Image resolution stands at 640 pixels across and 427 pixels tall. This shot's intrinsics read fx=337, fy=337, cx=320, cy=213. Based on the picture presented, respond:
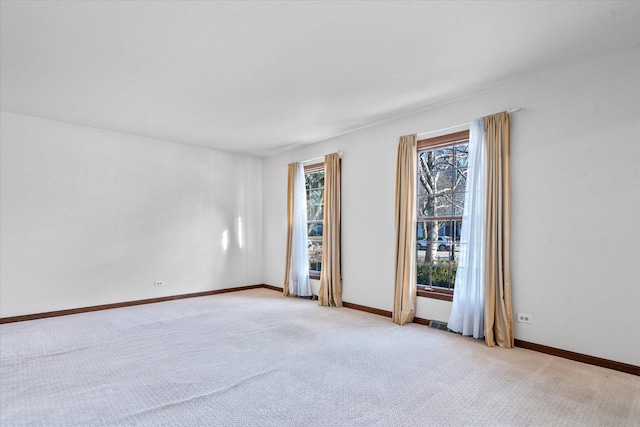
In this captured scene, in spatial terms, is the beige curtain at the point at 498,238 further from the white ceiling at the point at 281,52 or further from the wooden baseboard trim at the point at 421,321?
the wooden baseboard trim at the point at 421,321

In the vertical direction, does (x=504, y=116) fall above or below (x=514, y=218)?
above

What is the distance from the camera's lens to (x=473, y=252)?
12.5ft

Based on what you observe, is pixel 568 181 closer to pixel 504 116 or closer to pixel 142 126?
pixel 504 116

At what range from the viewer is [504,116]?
3.66 metres

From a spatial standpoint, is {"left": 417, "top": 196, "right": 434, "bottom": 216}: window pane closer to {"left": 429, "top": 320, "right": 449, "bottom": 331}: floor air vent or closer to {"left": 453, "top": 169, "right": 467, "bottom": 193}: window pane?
{"left": 453, "top": 169, "right": 467, "bottom": 193}: window pane

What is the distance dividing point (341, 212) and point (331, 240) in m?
0.48

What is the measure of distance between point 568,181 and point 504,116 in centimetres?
93

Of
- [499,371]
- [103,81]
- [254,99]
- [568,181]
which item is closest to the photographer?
[499,371]

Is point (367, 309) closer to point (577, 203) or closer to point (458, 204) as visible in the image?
point (458, 204)

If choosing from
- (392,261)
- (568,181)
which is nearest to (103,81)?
(392,261)

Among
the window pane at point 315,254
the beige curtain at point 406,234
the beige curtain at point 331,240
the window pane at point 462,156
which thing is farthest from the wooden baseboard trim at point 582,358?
the window pane at point 315,254

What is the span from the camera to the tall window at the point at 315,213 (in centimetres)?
623

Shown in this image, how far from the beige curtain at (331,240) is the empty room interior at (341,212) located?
4 cm

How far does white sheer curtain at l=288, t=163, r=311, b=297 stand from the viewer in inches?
242
